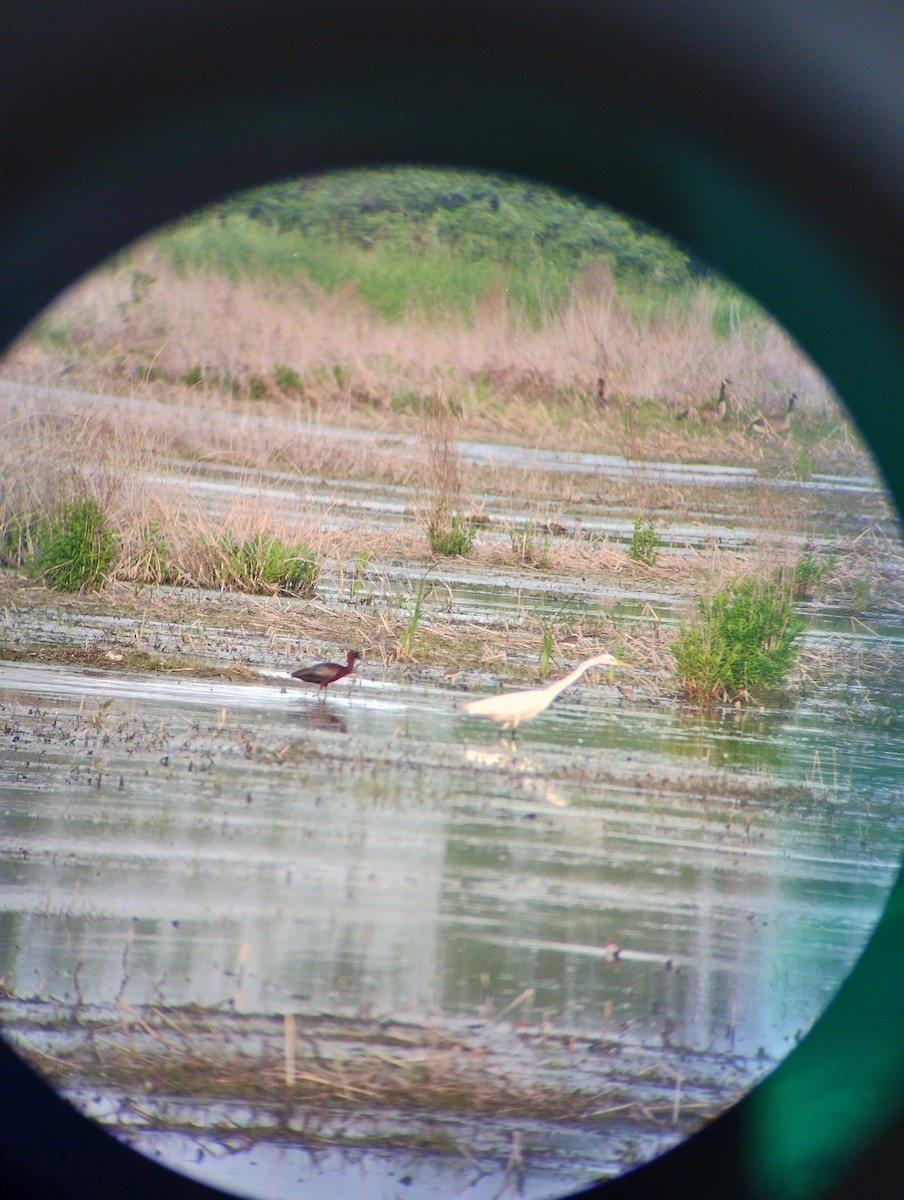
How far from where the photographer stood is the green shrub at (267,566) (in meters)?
5.18

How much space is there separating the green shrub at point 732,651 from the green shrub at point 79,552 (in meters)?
2.58

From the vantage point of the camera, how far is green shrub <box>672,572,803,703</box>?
4.42m

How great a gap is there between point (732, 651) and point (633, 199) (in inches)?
127

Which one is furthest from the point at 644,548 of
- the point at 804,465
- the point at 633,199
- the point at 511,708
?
the point at 633,199

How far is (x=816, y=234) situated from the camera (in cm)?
132

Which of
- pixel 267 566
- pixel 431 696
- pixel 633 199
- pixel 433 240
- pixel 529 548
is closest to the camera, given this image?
pixel 633 199

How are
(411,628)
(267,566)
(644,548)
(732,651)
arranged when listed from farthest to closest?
(644,548) → (267,566) → (411,628) → (732,651)

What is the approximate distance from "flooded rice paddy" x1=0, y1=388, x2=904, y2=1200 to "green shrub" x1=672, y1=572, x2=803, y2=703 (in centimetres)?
13

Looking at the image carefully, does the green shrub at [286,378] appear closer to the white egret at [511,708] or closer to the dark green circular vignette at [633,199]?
the white egret at [511,708]

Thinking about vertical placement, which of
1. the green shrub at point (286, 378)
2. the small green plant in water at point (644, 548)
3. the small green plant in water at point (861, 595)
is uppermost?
the green shrub at point (286, 378)

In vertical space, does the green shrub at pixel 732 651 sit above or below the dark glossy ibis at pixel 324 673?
above

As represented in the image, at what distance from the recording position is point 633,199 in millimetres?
1430

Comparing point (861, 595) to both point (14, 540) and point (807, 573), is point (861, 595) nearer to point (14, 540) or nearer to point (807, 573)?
point (807, 573)

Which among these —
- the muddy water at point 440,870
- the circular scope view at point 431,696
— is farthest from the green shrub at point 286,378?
the muddy water at point 440,870
